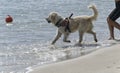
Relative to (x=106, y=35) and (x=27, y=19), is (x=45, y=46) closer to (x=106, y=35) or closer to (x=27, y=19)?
(x=106, y=35)

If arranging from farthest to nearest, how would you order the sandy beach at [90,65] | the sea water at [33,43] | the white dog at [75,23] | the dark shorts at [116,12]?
the dark shorts at [116,12], the white dog at [75,23], the sea water at [33,43], the sandy beach at [90,65]

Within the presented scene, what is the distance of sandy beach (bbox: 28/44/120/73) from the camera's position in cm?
700

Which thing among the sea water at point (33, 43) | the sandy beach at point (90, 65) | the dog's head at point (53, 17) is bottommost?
the sea water at point (33, 43)

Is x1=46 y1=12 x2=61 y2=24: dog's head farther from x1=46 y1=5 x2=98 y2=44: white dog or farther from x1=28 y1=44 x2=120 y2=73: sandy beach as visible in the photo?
x1=28 y1=44 x2=120 y2=73: sandy beach

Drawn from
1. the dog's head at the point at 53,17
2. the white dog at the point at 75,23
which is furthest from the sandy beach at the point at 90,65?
the dog's head at the point at 53,17

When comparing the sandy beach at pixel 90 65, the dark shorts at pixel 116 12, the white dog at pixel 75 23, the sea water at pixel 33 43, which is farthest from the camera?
the dark shorts at pixel 116 12

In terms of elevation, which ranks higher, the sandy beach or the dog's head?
the dog's head

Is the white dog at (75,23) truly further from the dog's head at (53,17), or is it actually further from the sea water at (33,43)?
the sea water at (33,43)

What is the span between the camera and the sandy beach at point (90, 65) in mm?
6996

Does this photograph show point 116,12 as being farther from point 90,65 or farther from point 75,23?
point 90,65

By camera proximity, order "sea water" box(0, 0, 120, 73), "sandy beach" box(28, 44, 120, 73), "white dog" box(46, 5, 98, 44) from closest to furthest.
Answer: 1. "sandy beach" box(28, 44, 120, 73)
2. "sea water" box(0, 0, 120, 73)
3. "white dog" box(46, 5, 98, 44)

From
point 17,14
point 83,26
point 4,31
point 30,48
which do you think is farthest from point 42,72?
point 17,14

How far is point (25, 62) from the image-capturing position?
841cm

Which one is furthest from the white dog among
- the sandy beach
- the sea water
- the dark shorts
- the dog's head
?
the sandy beach
